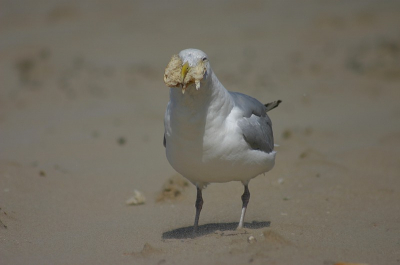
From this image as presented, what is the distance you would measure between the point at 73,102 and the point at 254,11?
9.10 m

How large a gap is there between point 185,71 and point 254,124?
956mm

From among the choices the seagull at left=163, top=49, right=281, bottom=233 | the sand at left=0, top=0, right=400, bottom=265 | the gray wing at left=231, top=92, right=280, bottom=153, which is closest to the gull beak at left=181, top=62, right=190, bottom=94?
the seagull at left=163, top=49, right=281, bottom=233

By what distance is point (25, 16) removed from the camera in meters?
18.9

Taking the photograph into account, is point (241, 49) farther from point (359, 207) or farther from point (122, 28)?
point (359, 207)

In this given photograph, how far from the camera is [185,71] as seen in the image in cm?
411

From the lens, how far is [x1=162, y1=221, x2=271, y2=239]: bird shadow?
507 centimetres

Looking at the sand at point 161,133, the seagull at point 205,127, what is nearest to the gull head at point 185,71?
the seagull at point 205,127

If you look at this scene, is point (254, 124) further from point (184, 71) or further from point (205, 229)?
point (205, 229)

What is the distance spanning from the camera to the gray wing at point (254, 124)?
465 centimetres

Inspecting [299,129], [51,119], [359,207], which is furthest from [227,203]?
[51,119]

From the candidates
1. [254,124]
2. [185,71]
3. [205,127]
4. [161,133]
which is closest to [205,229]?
[254,124]

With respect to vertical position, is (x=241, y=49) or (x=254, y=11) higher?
(x=254, y=11)

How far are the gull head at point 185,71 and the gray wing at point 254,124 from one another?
65cm

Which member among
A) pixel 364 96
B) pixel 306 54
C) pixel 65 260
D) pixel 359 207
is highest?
pixel 306 54
